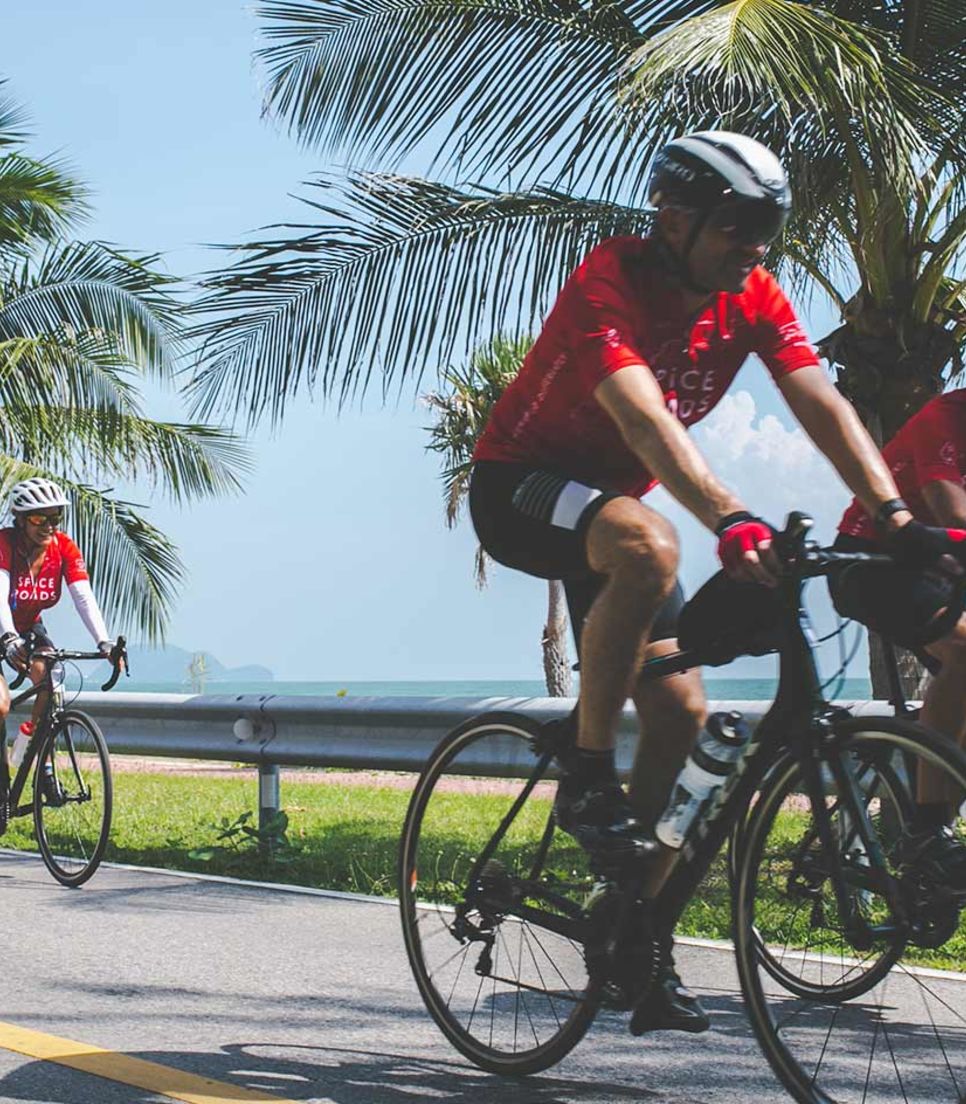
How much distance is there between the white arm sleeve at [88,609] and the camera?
826 cm

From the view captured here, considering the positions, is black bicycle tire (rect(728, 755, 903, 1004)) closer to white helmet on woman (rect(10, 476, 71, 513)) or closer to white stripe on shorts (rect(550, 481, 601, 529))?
white stripe on shorts (rect(550, 481, 601, 529))

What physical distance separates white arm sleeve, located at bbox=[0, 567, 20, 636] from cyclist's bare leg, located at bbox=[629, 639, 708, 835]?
5173 millimetres

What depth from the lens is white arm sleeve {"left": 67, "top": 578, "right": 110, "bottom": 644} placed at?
8.26 metres

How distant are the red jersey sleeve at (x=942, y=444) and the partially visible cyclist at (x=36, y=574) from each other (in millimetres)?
4757

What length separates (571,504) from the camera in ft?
11.9

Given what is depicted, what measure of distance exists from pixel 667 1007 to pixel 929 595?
107 cm

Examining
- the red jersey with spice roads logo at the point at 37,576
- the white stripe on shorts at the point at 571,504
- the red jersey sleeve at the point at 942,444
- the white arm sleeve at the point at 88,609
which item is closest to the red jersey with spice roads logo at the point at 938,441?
the red jersey sleeve at the point at 942,444

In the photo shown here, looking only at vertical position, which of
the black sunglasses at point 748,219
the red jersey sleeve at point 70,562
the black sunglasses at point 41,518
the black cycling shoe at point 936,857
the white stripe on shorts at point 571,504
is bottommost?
the black cycling shoe at point 936,857

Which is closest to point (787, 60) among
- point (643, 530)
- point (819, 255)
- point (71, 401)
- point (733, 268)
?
point (819, 255)

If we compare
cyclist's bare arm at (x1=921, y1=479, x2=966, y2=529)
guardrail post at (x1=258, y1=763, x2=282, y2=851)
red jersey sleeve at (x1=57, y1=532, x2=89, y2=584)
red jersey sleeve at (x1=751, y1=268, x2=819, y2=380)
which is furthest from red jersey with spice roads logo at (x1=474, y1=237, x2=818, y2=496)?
Answer: red jersey sleeve at (x1=57, y1=532, x2=89, y2=584)

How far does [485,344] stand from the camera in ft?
32.1

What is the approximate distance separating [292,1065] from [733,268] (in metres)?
2.29

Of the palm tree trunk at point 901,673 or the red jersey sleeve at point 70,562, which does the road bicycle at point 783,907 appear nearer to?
the palm tree trunk at point 901,673

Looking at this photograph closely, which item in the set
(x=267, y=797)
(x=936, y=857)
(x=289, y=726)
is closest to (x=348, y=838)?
(x=267, y=797)
